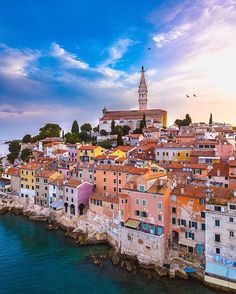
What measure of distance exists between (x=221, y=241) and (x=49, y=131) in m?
57.7

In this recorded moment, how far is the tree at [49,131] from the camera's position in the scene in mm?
68269

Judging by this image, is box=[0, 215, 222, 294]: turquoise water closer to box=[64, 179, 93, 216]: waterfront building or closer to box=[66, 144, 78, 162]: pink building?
box=[64, 179, 93, 216]: waterfront building

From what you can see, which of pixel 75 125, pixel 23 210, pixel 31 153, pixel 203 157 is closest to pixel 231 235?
pixel 203 157

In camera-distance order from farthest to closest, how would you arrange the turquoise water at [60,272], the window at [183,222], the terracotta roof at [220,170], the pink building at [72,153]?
the pink building at [72,153]
the terracotta roof at [220,170]
the window at [183,222]
the turquoise water at [60,272]

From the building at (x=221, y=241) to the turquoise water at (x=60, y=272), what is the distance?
124cm

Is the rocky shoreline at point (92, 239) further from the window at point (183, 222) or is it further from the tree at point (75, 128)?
the tree at point (75, 128)

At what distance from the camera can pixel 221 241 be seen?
766 inches

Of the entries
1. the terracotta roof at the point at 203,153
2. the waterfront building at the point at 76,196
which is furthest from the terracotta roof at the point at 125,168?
the terracotta roof at the point at 203,153

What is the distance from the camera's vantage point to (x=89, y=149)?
42.9 m

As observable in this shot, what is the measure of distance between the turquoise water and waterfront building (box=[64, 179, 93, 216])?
11.0 feet

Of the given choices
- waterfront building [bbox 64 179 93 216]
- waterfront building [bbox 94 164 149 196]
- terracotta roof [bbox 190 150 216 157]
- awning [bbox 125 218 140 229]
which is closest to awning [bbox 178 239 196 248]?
awning [bbox 125 218 140 229]

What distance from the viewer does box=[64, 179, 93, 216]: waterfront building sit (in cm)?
3150

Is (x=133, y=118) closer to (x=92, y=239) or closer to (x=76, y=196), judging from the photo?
(x=76, y=196)

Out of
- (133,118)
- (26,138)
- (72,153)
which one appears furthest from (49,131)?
(72,153)
